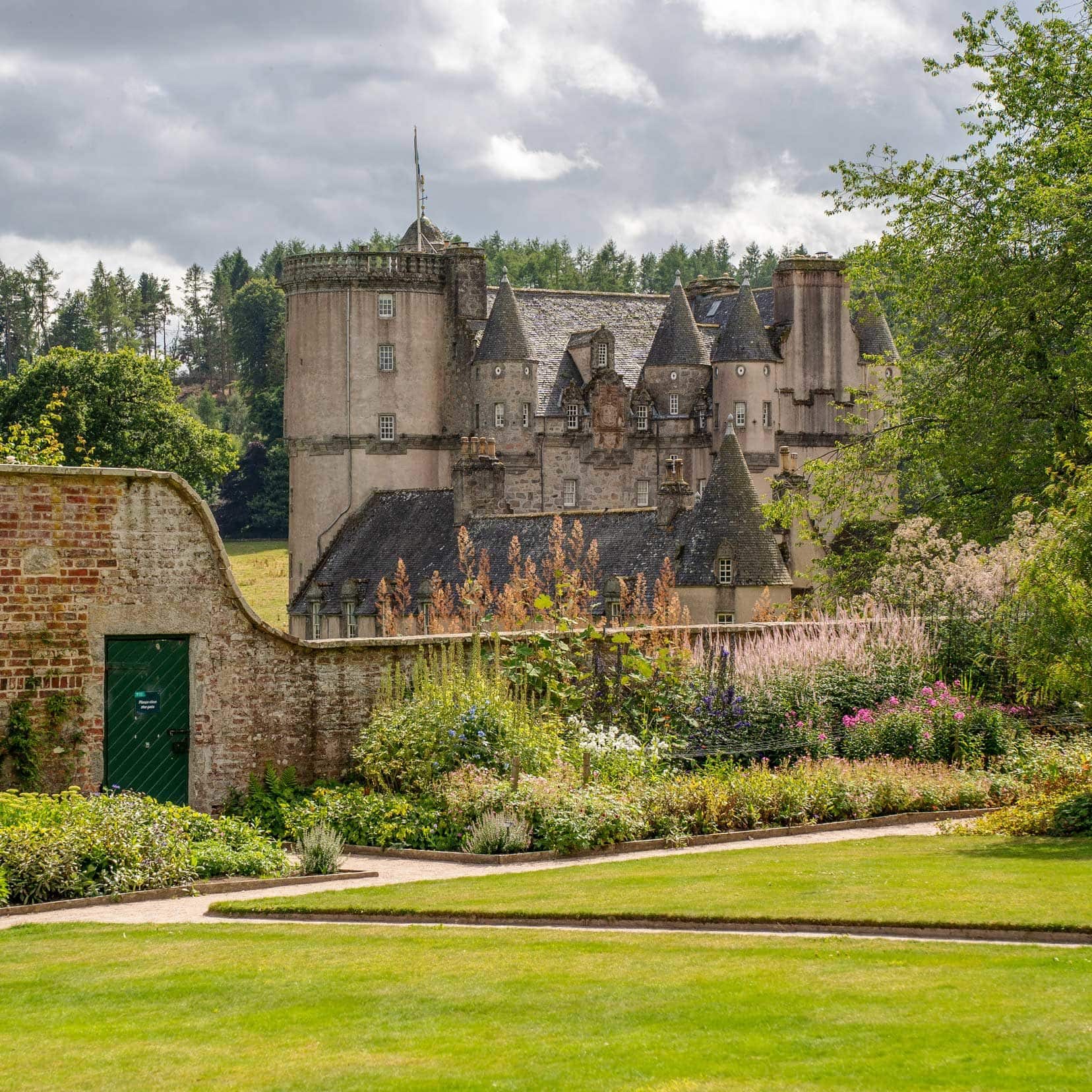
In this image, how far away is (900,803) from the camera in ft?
69.5

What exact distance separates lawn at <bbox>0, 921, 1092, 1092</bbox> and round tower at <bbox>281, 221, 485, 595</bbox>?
179 ft

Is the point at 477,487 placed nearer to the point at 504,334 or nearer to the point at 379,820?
the point at 504,334

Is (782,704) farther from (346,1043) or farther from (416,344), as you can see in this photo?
(416,344)

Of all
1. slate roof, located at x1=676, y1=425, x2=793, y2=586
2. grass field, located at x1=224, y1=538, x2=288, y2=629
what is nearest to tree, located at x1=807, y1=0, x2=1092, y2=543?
slate roof, located at x1=676, y1=425, x2=793, y2=586

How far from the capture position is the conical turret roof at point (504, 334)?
2657 inches

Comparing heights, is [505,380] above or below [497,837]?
above

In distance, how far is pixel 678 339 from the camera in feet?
235

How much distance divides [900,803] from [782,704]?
3168 millimetres

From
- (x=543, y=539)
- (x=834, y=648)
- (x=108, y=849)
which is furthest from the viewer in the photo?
(x=543, y=539)

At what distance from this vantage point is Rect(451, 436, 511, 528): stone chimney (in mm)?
56062

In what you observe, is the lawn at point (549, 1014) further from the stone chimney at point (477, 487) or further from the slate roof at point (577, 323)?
the slate roof at point (577, 323)

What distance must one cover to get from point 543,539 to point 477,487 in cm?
593

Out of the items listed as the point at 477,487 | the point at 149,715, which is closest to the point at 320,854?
the point at 149,715

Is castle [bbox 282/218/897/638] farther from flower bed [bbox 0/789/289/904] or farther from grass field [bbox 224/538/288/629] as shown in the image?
flower bed [bbox 0/789/289/904]
